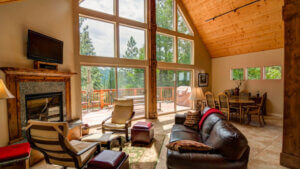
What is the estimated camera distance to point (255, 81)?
5.88 metres

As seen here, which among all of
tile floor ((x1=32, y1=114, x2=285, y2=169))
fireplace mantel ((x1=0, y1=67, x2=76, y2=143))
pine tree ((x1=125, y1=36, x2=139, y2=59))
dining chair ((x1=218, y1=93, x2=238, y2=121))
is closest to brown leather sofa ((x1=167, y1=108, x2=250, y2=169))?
tile floor ((x1=32, y1=114, x2=285, y2=169))

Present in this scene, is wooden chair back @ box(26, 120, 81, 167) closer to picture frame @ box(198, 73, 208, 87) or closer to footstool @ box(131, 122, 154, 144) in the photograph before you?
footstool @ box(131, 122, 154, 144)

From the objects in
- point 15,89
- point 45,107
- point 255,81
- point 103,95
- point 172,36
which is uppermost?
point 172,36

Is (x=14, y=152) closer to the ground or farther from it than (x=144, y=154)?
farther from it

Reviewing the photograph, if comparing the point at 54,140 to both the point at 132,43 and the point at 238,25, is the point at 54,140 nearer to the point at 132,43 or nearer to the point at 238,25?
the point at 132,43

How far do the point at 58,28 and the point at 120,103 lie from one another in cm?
245

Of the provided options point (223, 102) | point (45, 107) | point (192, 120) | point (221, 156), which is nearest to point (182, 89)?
point (223, 102)

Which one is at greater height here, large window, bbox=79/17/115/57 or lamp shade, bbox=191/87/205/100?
large window, bbox=79/17/115/57

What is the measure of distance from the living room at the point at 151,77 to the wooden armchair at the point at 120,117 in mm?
31

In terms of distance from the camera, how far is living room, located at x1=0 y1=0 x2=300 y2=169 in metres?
2.16

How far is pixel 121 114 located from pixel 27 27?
2.75 m

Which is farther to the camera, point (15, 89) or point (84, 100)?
point (84, 100)

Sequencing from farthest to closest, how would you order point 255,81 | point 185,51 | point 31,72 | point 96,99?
point 185,51
point 255,81
point 96,99
point 31,72

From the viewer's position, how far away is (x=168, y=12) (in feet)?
19.4
